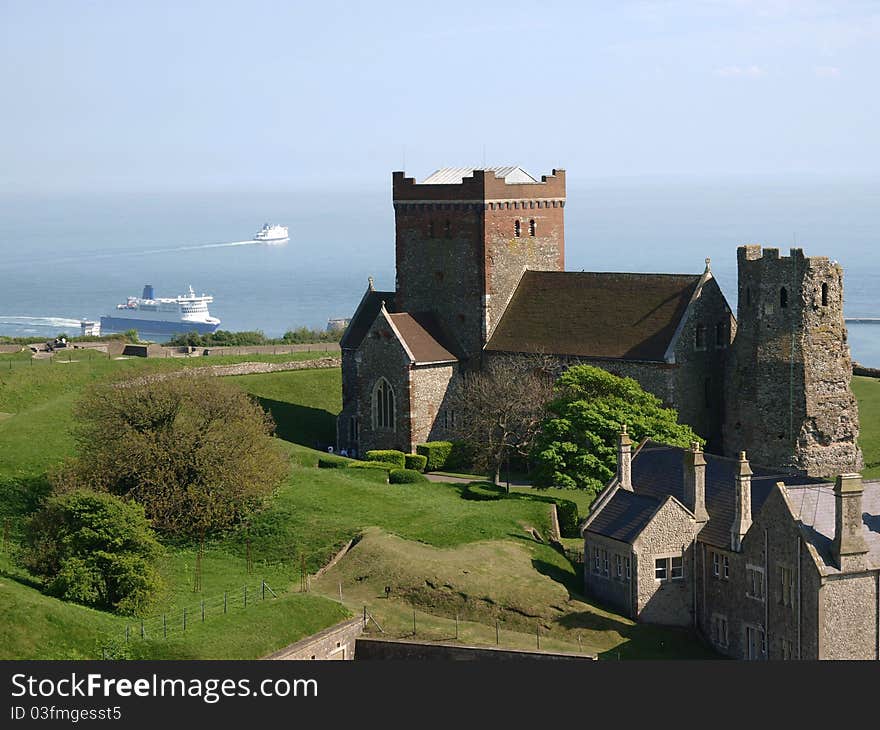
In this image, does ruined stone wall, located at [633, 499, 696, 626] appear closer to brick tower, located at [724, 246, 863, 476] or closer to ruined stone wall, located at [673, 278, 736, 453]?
brick tower, located at [724, 246, 863, 476]

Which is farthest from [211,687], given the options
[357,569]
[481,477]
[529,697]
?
[481,477]

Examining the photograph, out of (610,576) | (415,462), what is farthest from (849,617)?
(415,462)

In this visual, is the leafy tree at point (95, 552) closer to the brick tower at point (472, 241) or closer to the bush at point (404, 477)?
the bush at point (404, 477)

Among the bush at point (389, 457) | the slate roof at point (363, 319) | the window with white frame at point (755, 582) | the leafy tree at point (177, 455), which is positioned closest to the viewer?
the window with white frame at point (755, 582)

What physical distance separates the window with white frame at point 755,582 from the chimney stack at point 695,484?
3214mm

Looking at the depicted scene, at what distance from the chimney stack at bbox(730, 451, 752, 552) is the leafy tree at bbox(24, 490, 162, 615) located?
55.1 feet

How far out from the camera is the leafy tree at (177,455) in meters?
50.9

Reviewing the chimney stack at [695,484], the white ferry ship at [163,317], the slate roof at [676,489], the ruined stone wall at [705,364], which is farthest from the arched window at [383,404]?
the white ferry ship at [163,317]

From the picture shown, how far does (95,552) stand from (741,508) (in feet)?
61.6

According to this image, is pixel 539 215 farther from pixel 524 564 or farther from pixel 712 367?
pixel 524 564

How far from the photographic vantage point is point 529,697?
109 ft

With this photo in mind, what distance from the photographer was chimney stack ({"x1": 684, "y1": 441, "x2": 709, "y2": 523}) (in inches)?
1796

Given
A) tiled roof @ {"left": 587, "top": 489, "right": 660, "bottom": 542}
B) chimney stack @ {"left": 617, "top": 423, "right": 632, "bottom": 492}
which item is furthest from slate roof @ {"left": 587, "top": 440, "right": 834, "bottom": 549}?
chimney stack @ {"left": 617, "top": 423, "right": 632, "bottom": 492}

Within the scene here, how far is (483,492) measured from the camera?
5800 centimetres
